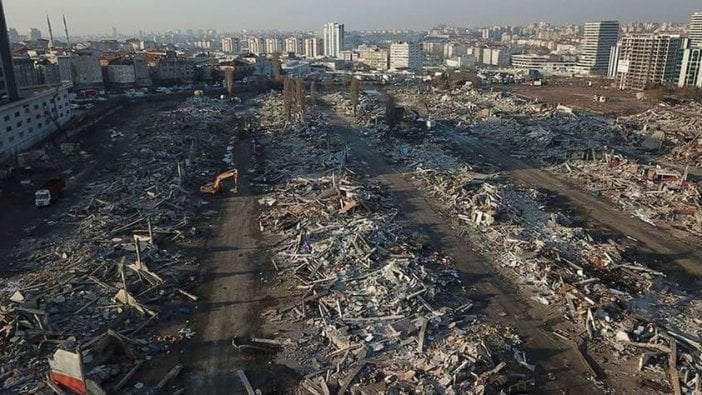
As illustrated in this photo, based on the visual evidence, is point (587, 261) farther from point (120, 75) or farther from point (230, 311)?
point (120, 75)

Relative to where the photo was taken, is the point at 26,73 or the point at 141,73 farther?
the point at 141,73

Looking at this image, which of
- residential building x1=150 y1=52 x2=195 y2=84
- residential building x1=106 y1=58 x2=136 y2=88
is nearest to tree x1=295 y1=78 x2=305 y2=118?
residential building x1=106 y1=58 x2=136 y2=88

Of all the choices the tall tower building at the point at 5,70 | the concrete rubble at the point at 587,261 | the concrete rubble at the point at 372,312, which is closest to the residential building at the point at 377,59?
the tall tower building at the point at 5,70

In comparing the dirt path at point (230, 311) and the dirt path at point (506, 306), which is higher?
the dirt path at point (230, 311)

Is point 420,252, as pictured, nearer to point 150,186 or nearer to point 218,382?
point 218,382

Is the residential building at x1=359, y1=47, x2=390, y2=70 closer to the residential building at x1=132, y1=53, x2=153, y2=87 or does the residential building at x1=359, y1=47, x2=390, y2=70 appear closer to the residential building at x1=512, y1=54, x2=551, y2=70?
the residential building at x1=512, y1=54, x2=551, y2=70

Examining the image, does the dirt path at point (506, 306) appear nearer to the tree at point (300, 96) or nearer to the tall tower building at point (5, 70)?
the tree at point (300, 96)

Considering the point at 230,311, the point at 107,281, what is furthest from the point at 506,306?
the point at 107,281
